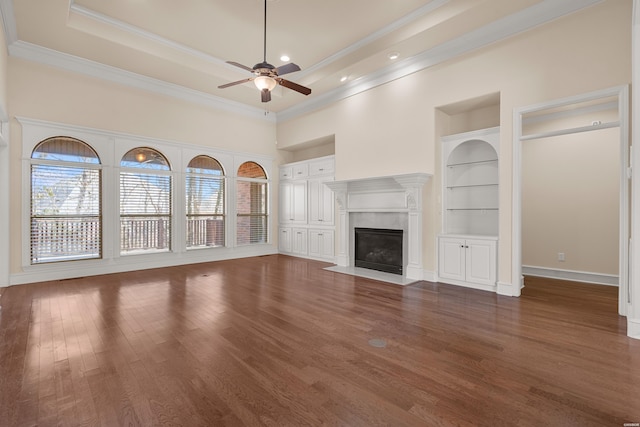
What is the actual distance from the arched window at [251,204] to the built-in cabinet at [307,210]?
0.51 m

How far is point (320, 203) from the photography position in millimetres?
7406

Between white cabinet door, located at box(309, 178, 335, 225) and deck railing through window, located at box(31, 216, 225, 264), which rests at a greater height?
white cabinet door, located at box(309, 178, 335, 225)

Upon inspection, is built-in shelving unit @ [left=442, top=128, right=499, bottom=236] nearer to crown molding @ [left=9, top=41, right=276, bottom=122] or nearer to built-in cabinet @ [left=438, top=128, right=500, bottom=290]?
built-in cabinet @ [left=438, top=128, right=500, bottom=290]

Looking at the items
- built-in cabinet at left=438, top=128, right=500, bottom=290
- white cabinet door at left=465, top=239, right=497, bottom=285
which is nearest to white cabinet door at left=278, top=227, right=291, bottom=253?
built-in cabinet at left=438, top=128, right=500, bottom=290

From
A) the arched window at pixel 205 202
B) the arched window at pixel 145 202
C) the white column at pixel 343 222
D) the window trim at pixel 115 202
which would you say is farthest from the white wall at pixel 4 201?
the white column at pixel 343 222

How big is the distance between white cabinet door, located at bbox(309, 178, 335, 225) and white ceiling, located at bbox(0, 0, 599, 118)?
231 cm

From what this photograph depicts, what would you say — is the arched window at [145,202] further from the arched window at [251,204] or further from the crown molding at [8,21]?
the crown molding at [8,21]

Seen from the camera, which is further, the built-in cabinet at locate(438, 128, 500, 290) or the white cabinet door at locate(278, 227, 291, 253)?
the white cabinet door at locate(278, 227, 291, 253)

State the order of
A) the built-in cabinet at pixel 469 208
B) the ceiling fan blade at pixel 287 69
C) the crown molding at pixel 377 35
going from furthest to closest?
1. the built-in cabinet at pixel 469 208
2. the crown molding at pixel 377 35
3. the ceiling fan blade at pixel 287 69

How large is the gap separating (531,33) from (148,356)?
19.3 ft

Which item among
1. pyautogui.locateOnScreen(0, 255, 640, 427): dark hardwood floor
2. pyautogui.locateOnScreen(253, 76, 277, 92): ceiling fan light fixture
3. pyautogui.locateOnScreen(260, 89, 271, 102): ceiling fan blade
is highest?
pyautogui.locateOnScreen(253, 76, 277, 92): ceiling fan light fixture

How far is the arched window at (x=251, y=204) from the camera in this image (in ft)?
25.8

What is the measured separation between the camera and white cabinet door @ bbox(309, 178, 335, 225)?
7204 mm

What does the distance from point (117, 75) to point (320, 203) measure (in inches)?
195
